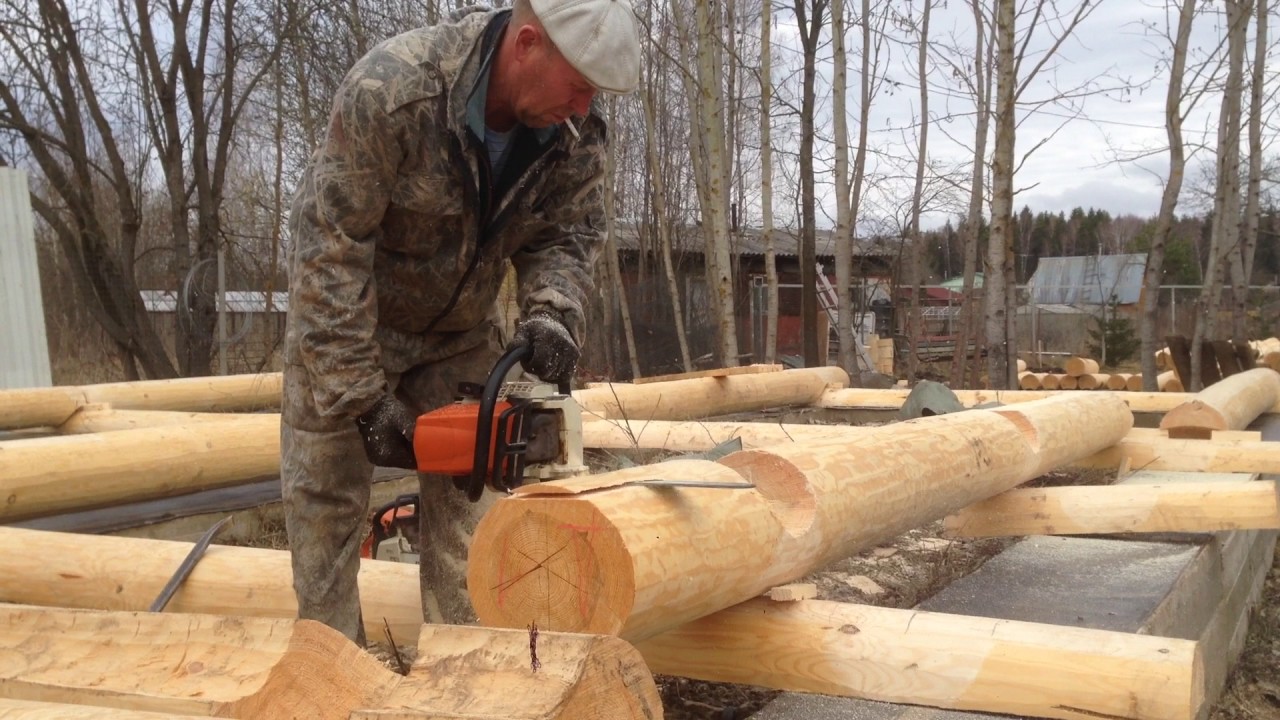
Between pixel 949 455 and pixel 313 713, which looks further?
pixel 949 455

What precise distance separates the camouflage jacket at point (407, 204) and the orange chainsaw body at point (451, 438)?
1.11 ft

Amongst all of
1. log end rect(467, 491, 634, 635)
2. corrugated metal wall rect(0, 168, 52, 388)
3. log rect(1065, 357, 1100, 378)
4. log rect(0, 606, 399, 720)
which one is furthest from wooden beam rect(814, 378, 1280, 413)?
log rect(1065, 357, 1100, 378)

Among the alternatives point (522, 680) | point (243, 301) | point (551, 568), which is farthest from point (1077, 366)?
point (522, 680)

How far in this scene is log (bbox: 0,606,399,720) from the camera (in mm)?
1838

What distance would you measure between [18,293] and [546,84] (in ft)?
26.3

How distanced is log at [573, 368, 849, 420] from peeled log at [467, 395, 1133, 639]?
353 cm

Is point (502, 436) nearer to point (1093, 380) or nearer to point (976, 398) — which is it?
point (976, 398)

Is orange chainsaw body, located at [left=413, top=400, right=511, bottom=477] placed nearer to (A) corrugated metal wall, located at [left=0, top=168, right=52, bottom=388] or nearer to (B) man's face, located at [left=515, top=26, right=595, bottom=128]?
(B) man's face, located at [left=515, top=26, right=595, bottom=128]

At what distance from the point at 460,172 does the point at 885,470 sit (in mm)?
1573

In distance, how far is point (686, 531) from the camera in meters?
2.25

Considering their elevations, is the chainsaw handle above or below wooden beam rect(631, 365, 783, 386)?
above

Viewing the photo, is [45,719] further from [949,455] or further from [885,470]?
[949,455]

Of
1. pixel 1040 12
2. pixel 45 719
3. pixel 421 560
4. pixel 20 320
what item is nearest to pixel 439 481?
pixel 421 560

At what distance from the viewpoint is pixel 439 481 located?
3170 millimetres
